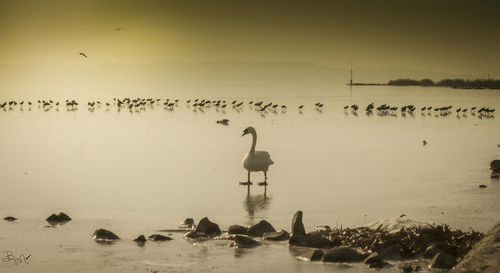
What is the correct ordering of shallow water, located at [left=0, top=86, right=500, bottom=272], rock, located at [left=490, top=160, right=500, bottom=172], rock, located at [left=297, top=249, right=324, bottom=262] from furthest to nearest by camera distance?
rock, located at [left=490, top=160, right=500, bottom=172], shallow water, located at [left=0, top=86, right=500, bottom=272], rock, located at [left=297, top=249, right=324, bottom=262]

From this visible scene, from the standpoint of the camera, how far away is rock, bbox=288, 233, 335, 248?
12.5 m

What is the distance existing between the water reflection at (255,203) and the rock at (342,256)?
12.0 ft

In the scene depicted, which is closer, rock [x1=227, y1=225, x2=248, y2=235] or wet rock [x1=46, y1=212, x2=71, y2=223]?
rock [x1=227, y1=225, x2=248, y2=235]

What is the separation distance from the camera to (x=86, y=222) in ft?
48.6

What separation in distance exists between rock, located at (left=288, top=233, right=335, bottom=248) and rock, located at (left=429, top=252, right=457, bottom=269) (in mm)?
1813

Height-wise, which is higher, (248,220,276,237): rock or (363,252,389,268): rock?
(248,220,276,237): rock

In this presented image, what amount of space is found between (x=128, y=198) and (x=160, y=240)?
4650 millimetres

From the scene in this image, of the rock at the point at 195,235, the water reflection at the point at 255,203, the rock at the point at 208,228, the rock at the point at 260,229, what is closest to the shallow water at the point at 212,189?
the water reflection at the point at 255,203

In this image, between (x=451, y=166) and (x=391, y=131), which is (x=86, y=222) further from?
(x=391, y=131)

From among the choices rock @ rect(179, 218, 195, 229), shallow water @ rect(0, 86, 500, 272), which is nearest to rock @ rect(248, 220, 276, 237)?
shallow water @ rect(0, 86, 500, 272)

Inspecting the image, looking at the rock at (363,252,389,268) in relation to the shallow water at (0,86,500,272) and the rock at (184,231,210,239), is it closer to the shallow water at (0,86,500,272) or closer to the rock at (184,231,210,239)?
the shallow water at (0,86,500,272)

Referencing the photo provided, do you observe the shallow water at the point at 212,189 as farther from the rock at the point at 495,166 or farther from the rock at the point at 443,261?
the rock at the point at 443,261

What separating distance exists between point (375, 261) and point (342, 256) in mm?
515
